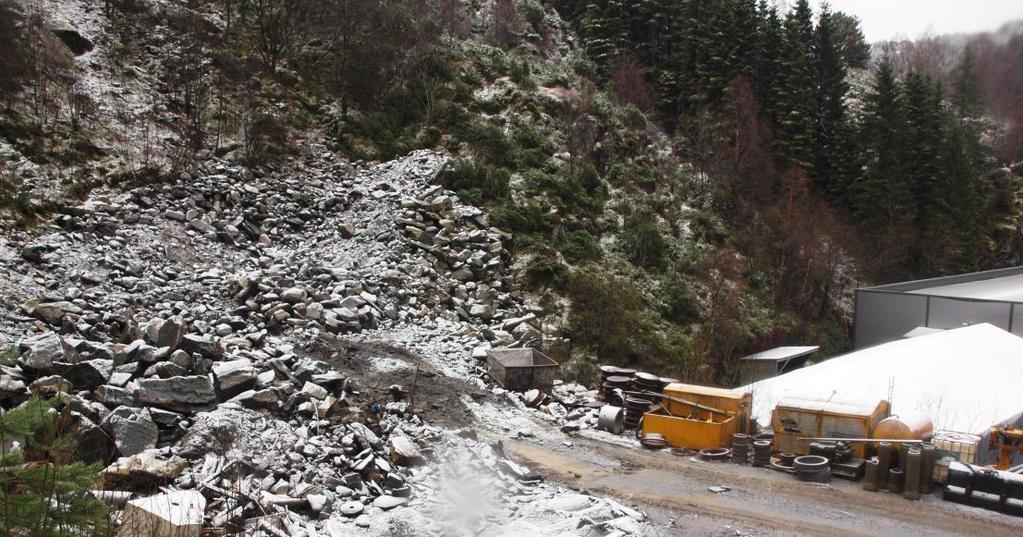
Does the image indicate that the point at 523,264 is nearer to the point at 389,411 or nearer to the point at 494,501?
the point at 389,411

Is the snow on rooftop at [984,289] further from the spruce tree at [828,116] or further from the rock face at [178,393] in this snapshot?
the rock face at [178,393]

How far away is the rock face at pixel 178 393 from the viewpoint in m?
8.97

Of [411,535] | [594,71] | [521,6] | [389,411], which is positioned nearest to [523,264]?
[389,411]

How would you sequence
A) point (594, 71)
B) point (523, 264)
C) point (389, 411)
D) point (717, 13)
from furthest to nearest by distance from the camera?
point (717, 13)
point (594, 71)
point (523, 264)
point (389, 411)

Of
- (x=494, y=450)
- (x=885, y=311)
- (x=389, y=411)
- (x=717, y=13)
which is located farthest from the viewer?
(x=717, y=13)

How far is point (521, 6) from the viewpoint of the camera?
38.9 meters

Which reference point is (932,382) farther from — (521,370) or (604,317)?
(521,370)

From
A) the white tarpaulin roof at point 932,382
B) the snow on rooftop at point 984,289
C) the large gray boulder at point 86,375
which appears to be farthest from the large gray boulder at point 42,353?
the snow on rooftop at point 984,289

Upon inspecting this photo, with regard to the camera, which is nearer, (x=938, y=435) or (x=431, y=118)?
(x=938, y=435)

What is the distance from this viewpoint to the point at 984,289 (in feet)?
92.3

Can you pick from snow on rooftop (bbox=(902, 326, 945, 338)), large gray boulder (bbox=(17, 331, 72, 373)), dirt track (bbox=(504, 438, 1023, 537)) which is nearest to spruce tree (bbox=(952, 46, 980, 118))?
snow on rooftop (bbox=(902, 326, 945, 338))

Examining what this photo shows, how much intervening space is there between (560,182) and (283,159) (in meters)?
9.82

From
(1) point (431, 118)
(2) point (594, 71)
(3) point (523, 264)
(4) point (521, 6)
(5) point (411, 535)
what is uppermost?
(4) point (521, 6)

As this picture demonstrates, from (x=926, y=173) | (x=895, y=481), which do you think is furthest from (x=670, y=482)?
(x=926, y=173)
